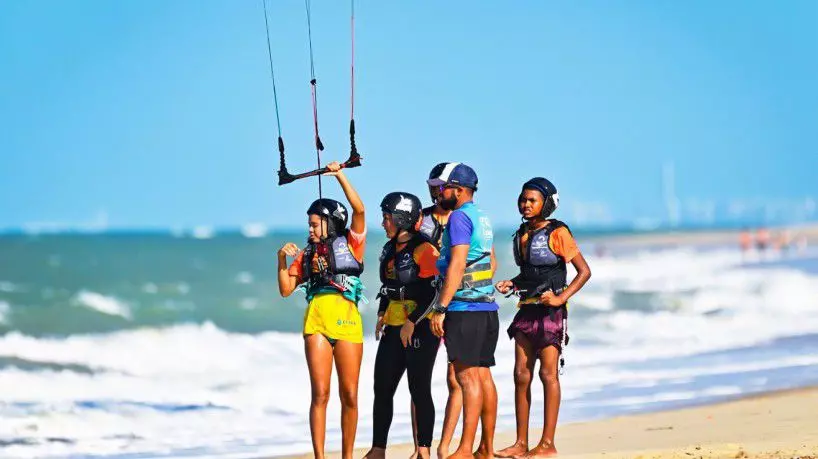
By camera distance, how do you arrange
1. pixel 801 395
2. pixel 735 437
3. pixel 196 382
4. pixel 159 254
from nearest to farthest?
1. pixel 735 437
2. pixel 801 395
3. pixel 196 382
4. pixel 159 254

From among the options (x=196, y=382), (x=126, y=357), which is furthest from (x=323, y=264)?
(x=126, y=357)

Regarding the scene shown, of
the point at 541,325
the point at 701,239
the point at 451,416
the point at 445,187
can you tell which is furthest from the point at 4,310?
the point at 701,239

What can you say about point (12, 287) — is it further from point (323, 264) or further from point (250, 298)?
point (323, 264)

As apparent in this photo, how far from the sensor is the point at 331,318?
822cm

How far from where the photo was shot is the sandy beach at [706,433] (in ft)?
28.8

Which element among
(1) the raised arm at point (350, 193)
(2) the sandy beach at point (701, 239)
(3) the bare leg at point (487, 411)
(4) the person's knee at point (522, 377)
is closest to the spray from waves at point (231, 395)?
(4) the person's knee at point (522, 377)

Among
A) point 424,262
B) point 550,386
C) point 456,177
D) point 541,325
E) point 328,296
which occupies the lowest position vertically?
point 550,386

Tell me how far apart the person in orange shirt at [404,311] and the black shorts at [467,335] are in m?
0.27

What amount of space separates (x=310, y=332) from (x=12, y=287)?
1430 inches

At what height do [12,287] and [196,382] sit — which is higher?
[12,287]

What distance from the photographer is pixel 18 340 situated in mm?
24578

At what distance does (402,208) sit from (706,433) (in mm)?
3019

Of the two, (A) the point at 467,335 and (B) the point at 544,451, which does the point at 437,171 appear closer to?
(A) the point at 467,335

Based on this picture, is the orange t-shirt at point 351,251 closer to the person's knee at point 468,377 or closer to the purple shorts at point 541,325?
the person's knee at point 468,377
